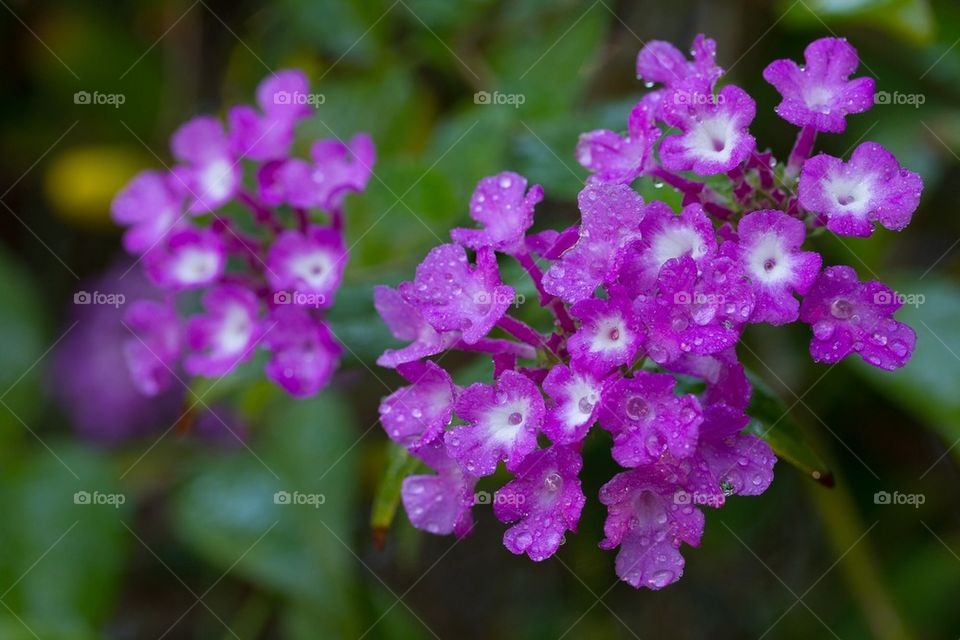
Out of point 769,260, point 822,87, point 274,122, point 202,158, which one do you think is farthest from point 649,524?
point 202,158

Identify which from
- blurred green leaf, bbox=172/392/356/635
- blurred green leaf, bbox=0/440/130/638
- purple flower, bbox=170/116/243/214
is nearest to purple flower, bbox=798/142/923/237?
purple flower, bbox=170/116/243/214

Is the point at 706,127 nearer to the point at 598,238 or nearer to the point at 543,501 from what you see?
the point at 598,238

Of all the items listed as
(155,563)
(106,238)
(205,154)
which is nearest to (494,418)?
(205,154)

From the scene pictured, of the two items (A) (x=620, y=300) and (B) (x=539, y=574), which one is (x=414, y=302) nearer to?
(A) (x=620, y=300)

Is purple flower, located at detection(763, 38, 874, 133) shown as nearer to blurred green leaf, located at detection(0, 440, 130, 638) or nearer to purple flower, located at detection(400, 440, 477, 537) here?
purple flower, located at detection(400, 440, 477, 537)

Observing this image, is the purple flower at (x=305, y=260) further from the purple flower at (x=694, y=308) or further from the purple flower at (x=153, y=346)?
the purple flower at (x=694, y=308)

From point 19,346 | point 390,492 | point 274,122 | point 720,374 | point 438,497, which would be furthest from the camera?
point 19,346

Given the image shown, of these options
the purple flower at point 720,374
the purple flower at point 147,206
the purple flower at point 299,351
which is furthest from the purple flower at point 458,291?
the purple flower at point 147,206
